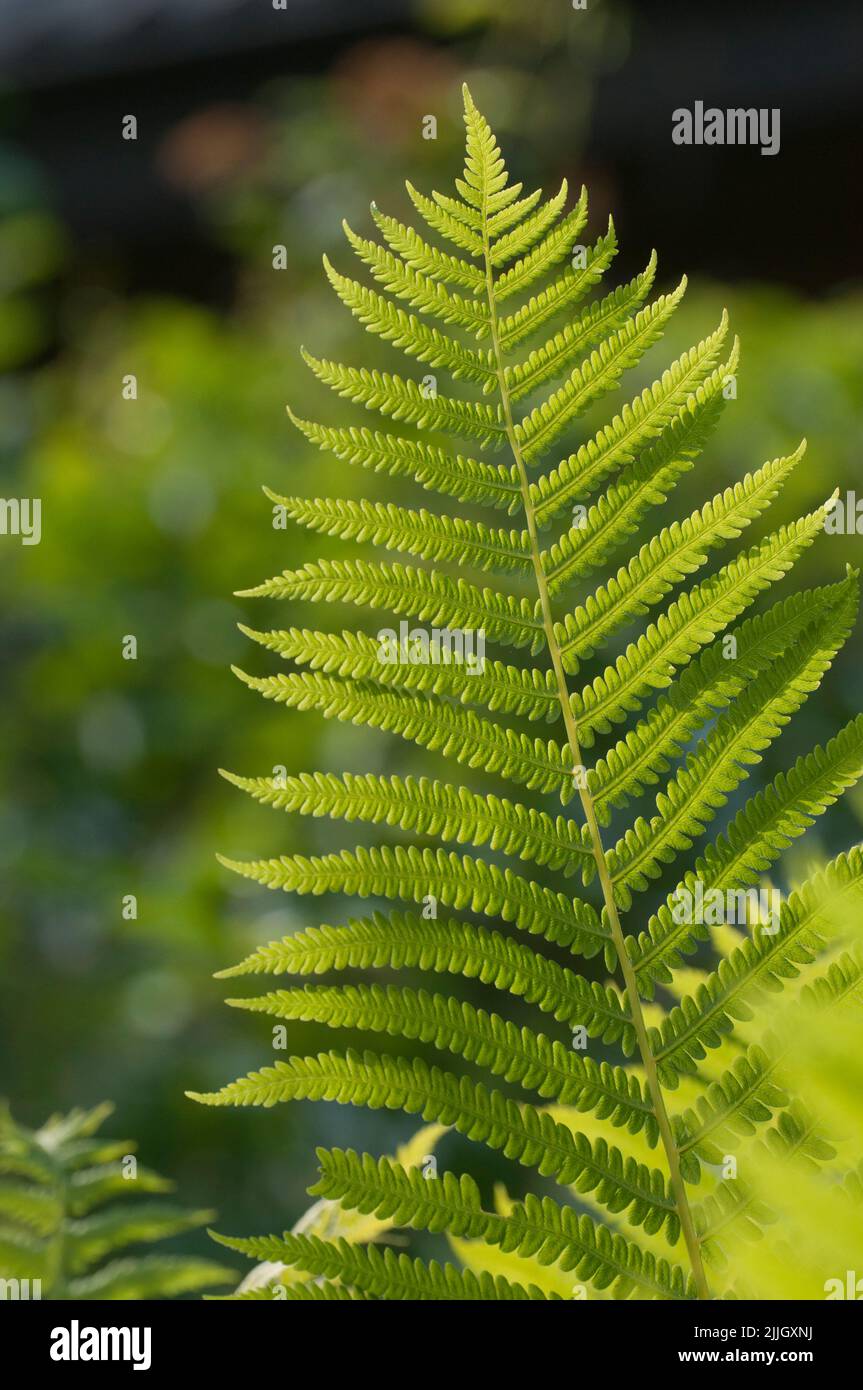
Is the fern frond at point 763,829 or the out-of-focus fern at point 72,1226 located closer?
the fern frond at point 763,829

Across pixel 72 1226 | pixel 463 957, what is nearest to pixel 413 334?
pixel 463 957

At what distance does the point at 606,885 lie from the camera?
539 mm

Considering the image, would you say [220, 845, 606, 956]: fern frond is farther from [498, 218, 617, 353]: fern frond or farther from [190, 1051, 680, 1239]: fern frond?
[498, 218, 617, 353]: fern frond

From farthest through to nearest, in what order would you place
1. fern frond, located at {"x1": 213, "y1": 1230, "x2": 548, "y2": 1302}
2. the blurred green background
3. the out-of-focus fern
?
the blurred green background
the out-of-focus fern
fern frond, located at {"x1": 213, "y1": 1230, "x2": 548, "y2": 1302}

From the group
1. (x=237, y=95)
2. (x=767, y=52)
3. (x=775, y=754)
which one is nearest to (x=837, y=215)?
(x=767, y=52)

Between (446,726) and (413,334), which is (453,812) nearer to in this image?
(446,726)

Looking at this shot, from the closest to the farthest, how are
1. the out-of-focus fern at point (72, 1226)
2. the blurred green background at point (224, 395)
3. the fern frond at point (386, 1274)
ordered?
the fern frond at point (386, 1274) → the out-of-focus fern at point (72, 1226) → the blurred green background at point (224, 395)

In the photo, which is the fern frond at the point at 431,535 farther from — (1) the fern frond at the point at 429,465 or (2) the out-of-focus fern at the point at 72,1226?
(2) the out-of-focus fern at the point at 72,1226

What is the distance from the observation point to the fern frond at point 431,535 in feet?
1.83

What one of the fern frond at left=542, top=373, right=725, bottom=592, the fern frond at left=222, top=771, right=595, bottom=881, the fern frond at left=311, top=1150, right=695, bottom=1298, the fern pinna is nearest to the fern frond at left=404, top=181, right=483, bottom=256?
the fern pinna

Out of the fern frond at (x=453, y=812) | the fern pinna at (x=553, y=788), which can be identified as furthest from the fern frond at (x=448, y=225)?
the fern frond at (x=453, y=812)

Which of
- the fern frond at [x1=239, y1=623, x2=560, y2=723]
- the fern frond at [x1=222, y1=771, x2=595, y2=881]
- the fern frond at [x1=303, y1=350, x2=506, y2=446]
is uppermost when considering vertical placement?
the fern frond at [x1=303, y1=350, x2=506, y2=446]

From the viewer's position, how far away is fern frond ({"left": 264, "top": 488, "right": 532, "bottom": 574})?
559 mm
